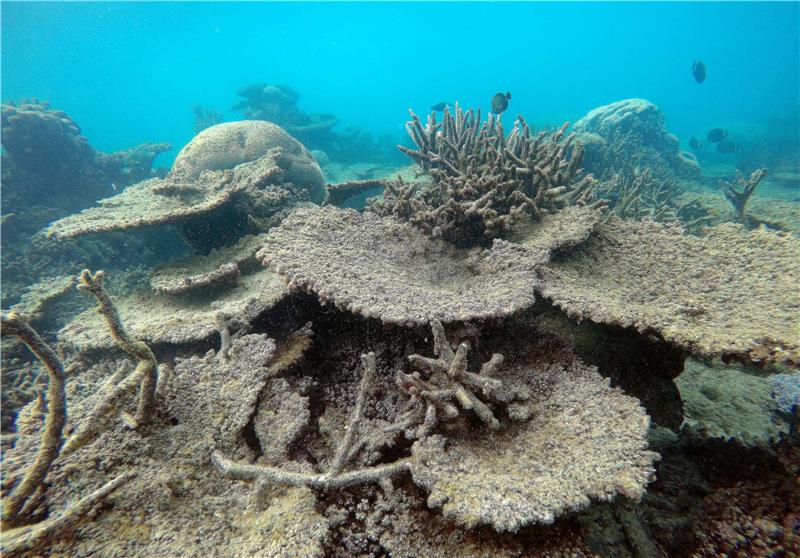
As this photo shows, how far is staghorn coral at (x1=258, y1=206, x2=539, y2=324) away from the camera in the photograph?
7.01 feet

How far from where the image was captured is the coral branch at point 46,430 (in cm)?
152

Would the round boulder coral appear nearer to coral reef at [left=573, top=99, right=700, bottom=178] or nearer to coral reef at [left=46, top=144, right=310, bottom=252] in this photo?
coral reef at [left=46, top=144, right=310, bottom=252]

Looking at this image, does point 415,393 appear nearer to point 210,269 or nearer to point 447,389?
point 447,389

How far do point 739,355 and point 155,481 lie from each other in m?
2.93

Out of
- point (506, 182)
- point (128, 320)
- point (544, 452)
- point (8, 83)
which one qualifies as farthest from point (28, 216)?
point (8, 83)

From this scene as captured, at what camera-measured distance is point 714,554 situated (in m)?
1.63

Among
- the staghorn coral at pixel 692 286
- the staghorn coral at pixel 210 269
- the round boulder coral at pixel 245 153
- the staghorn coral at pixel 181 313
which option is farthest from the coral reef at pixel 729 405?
the round boulder coral at pixel 245 153

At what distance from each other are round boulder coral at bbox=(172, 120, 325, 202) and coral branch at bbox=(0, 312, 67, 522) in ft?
17.0

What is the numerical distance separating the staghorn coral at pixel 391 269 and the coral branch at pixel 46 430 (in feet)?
3.80

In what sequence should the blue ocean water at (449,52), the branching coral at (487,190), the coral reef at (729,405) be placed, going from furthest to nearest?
1. the blue ocean water at (449,52)
2. the branching coral at (487,190)
3. the coral reef at (729,405)

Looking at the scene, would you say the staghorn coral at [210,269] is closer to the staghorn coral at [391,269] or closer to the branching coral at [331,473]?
the staghorn coral at [391,269]

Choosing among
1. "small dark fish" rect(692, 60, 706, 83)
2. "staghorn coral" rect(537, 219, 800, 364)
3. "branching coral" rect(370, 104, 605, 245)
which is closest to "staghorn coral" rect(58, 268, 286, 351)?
"branching coral" rect(370, 104, 605, 245)

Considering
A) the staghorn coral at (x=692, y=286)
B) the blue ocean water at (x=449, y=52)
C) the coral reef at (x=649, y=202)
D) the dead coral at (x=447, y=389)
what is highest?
the blue ocean water at (x=449, y=52)

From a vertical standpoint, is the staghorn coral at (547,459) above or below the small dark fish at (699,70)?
below
